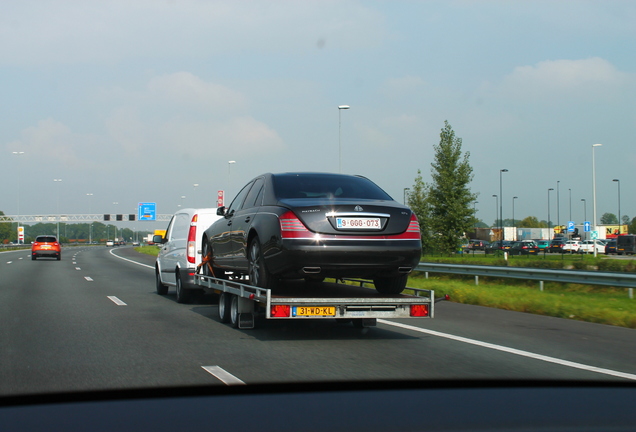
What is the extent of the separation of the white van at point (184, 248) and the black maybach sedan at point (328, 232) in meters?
4.58

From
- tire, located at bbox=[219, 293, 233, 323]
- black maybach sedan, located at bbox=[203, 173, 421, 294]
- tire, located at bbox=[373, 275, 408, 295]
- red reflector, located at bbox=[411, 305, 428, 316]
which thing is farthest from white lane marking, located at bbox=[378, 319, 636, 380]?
tire, located at bbox=[219, 293, 233, 323]

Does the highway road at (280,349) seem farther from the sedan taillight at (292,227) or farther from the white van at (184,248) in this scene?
the sedan taillight at (292,227)

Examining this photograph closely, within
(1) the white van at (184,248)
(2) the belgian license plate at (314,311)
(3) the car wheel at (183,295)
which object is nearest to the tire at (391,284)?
(2) the belgian license plate at (314,311)

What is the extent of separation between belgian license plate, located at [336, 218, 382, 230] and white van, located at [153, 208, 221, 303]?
5.95 m

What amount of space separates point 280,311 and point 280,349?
44 cm

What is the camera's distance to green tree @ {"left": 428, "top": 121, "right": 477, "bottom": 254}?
4419 centimetres

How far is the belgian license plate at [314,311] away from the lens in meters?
7.95

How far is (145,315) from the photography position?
1167cm

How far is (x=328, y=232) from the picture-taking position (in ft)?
26.1

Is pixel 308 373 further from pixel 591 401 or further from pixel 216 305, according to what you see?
pixel 216 305

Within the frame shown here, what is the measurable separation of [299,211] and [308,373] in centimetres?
232

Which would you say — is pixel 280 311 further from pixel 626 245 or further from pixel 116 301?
pixel 626 245

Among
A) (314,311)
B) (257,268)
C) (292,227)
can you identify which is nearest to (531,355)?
(314,311)

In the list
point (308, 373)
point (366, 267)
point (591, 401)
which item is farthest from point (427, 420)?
point (366, 267)
